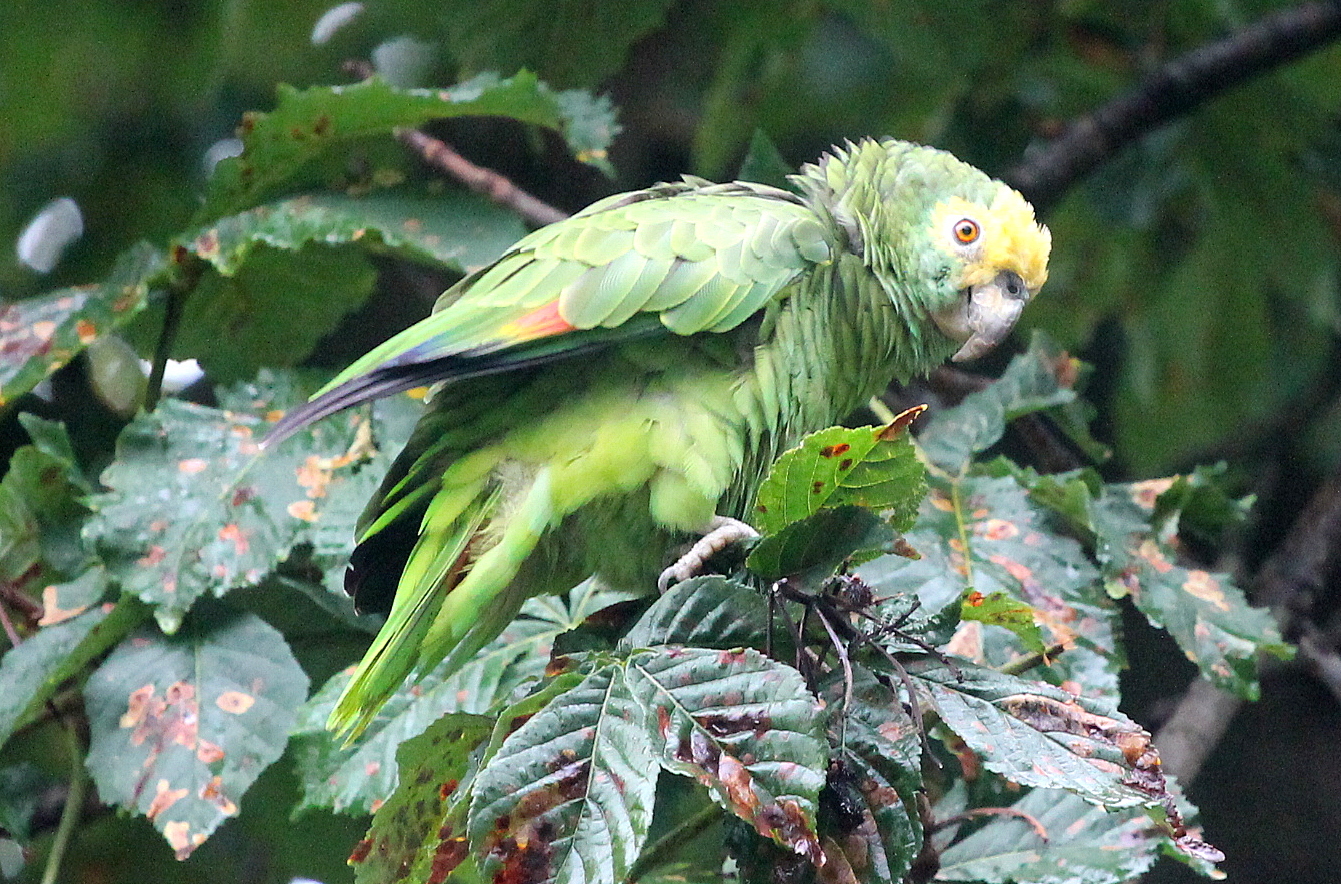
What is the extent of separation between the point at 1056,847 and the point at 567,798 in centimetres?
89

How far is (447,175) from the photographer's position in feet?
9.24

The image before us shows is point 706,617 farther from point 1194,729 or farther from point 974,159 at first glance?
point 974,159

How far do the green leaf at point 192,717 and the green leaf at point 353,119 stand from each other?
0.90 metres

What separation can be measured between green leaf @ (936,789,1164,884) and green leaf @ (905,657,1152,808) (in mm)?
443

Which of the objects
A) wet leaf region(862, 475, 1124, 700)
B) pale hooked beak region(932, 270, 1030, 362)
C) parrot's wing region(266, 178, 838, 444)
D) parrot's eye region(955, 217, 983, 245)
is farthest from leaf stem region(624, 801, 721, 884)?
parrot's eye region(955, 217, 983, 245)

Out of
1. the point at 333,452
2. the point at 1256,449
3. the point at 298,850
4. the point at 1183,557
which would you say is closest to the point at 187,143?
the point at 333,452

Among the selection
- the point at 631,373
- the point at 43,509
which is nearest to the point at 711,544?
Answer: the point at 631,373

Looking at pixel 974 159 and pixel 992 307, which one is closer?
pixel 992 307

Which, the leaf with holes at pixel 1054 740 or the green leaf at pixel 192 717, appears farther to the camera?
the green leaf at pixel 192 717

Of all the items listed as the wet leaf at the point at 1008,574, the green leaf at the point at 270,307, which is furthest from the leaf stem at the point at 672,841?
Result: the green leaf at the point at 270,307

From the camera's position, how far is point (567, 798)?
132 cm

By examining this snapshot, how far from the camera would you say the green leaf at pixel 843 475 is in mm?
1370

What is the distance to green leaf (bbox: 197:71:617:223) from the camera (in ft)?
8.00

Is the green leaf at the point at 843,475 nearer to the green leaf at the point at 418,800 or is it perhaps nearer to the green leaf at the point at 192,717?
the green leaf at the point at 418,800
